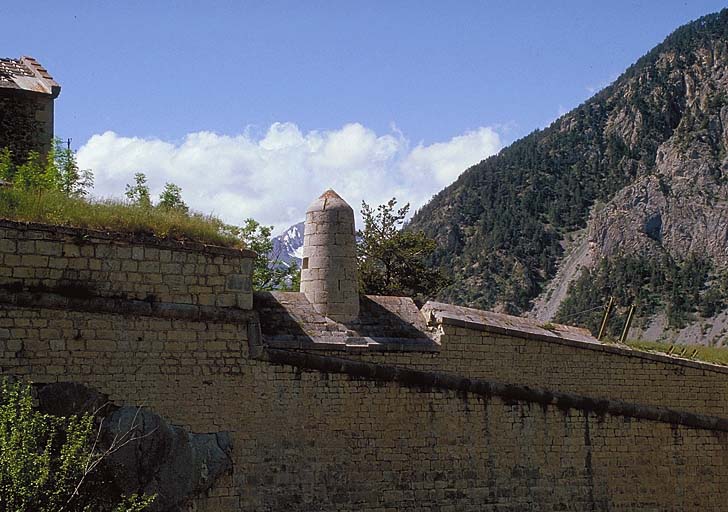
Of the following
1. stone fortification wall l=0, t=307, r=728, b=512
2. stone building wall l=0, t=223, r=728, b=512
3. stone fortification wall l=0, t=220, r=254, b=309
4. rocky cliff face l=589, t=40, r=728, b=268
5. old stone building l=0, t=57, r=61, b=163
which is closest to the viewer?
stone fortification wall l=0, t=220, r=254, b=309

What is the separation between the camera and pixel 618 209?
242 ft

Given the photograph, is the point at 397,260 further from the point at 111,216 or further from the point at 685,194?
the point at 685,194

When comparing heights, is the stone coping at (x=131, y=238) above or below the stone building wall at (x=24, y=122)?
below

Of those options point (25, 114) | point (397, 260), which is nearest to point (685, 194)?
point (397, 260)

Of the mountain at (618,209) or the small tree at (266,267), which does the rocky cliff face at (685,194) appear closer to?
the mountain at (618,209)

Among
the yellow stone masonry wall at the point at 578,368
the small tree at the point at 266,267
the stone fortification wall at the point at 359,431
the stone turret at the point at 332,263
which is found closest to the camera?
the stone fortification wall at the point at 359,431

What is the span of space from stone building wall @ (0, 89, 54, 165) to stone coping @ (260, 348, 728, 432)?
340 inches

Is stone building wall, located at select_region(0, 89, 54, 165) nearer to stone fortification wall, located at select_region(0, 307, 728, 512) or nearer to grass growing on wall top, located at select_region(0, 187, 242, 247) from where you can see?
grass growing on wall top, located at select_region(0, 187, 242, 247)

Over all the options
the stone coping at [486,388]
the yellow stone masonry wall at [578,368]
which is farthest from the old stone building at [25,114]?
the yellow stone masonry wall at [578,368]

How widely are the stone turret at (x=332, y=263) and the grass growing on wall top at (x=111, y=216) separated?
4.51 feet

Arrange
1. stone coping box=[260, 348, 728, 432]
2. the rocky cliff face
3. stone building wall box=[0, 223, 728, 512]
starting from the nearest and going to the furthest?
stone building wall box=[0, 223, 728, 512], stone coping box=[260, 348, 728, 432], the rocky cliff face

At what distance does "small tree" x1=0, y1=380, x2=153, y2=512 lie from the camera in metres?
10.2

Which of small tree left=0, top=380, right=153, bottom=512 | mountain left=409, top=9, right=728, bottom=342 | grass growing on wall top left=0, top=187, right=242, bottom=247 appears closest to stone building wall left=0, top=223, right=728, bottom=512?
grass growing on wall top left=0, top=187, right=242, bottom=247

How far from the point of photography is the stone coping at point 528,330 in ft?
49.6
